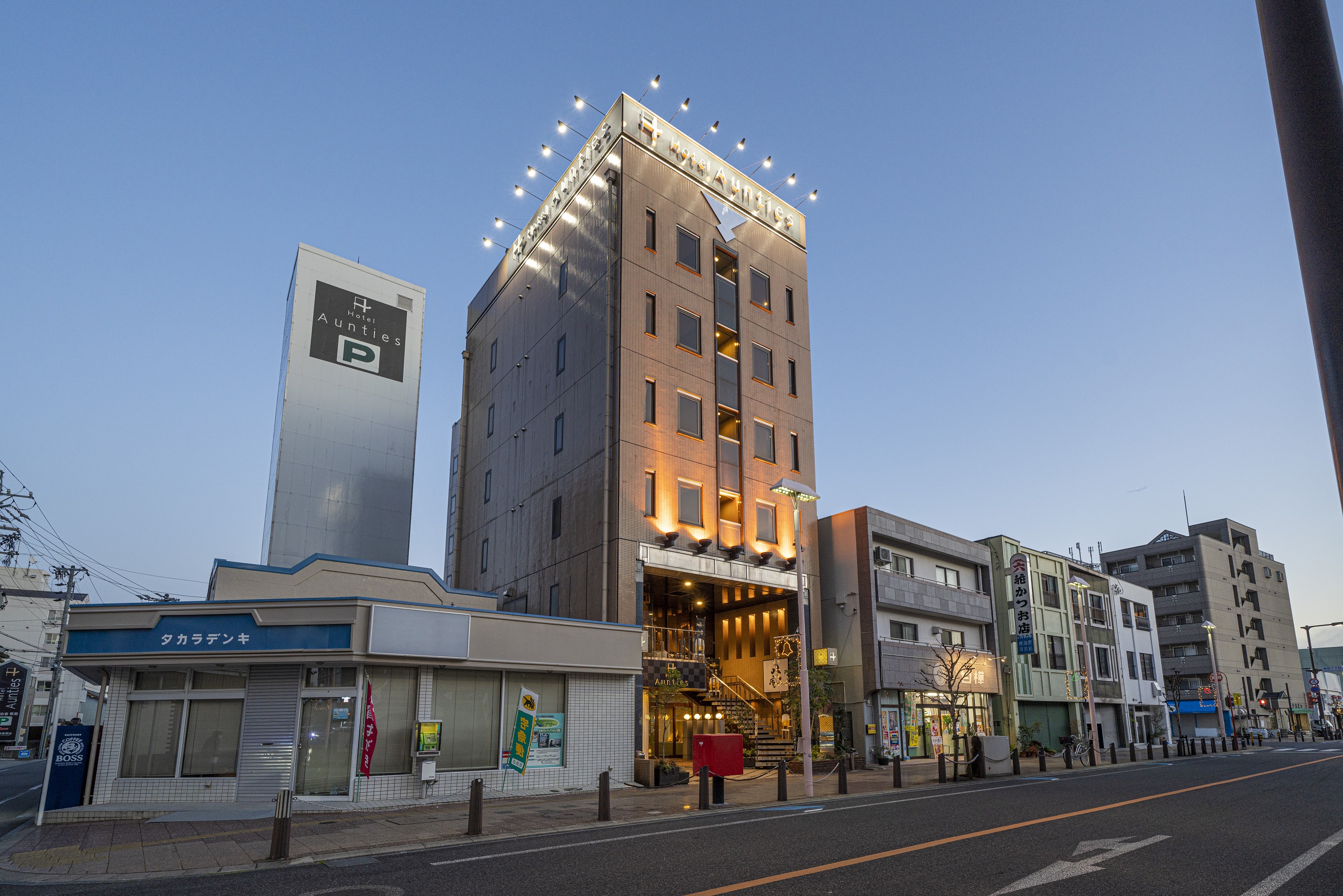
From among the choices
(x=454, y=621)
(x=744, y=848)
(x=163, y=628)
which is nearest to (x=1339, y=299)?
(x=744, y=848)

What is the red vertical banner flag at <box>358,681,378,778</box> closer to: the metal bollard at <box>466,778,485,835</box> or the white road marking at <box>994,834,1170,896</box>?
the metal bollard at <box>466,778,485,835</box>

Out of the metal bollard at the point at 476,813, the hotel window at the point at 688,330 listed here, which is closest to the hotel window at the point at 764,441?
the hotel window at the point at 688,330

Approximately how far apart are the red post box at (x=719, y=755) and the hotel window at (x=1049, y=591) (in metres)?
37.7

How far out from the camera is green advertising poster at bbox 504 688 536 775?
Answer: 66.9 feet

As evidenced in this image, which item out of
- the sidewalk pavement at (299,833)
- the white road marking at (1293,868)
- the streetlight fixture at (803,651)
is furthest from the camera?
the streetlight fixture at (803,651)

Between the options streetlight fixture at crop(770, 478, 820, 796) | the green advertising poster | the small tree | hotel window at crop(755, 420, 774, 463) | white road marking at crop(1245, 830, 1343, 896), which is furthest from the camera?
the small tree

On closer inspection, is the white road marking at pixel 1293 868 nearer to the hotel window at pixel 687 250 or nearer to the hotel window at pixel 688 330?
the hotel window at pixel 688 330

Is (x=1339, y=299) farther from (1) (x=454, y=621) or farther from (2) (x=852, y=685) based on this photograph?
(2) (x=852, y=685)

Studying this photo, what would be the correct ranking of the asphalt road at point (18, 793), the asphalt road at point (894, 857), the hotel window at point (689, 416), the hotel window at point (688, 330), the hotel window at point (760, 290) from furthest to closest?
the hotel window at point (760, 290)
the hotel window at point (688, 330)
the hotel window at point (689, 416)
the asphalt road at point (18, 793)
the asphalt road at point (894, 857)

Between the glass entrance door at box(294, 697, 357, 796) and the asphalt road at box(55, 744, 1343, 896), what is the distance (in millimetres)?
8216

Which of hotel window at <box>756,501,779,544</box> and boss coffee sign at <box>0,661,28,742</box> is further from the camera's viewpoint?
boss coffee sign at <box>0,661,28,742</box>

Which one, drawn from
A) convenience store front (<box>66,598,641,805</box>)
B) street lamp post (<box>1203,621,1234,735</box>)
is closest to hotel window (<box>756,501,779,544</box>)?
convenience store front (<box>66,598,641,805</box>)

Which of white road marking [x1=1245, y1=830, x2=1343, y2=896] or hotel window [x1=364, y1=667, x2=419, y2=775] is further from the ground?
hotel window [x1=364, y1=667, x2=419, y2=775]

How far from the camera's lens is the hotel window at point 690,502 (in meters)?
32.8
